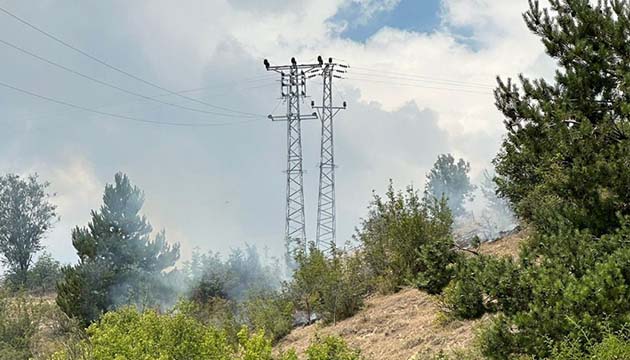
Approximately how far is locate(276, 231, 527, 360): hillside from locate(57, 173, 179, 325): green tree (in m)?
10.9

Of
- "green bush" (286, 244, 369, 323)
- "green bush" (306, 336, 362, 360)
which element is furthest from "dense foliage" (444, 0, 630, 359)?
"green bush" (286, 244, 369, 323)

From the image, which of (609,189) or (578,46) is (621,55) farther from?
(609,189)

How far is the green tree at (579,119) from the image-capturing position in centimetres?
733

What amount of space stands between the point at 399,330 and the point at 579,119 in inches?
237

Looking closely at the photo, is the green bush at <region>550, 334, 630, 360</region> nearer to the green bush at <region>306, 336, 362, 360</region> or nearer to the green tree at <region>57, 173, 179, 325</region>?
the green bush at <region>306, 336, 362, 360</region>

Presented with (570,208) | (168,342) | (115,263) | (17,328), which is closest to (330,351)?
(168,342)

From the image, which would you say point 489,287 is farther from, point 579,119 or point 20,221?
point 20,221

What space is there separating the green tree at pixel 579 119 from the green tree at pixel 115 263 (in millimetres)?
17958

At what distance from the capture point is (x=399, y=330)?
1232cm

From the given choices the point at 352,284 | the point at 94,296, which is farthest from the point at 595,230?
the point at 94,296

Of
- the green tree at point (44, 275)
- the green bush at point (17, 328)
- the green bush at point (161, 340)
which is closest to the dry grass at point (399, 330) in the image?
the green bush at point (161, 340)

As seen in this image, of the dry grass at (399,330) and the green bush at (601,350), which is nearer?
the green bush at (601,350)

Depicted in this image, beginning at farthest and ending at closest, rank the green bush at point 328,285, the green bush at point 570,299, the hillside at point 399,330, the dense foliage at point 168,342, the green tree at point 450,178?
the green tree at point 450,178 → the green bush at point 328,285 → the hillside at point 399,330 → the dense foliage at point 168,342 → the green bush at point 570,299

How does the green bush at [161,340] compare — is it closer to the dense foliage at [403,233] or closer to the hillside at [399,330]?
the hillside at [399,330]
